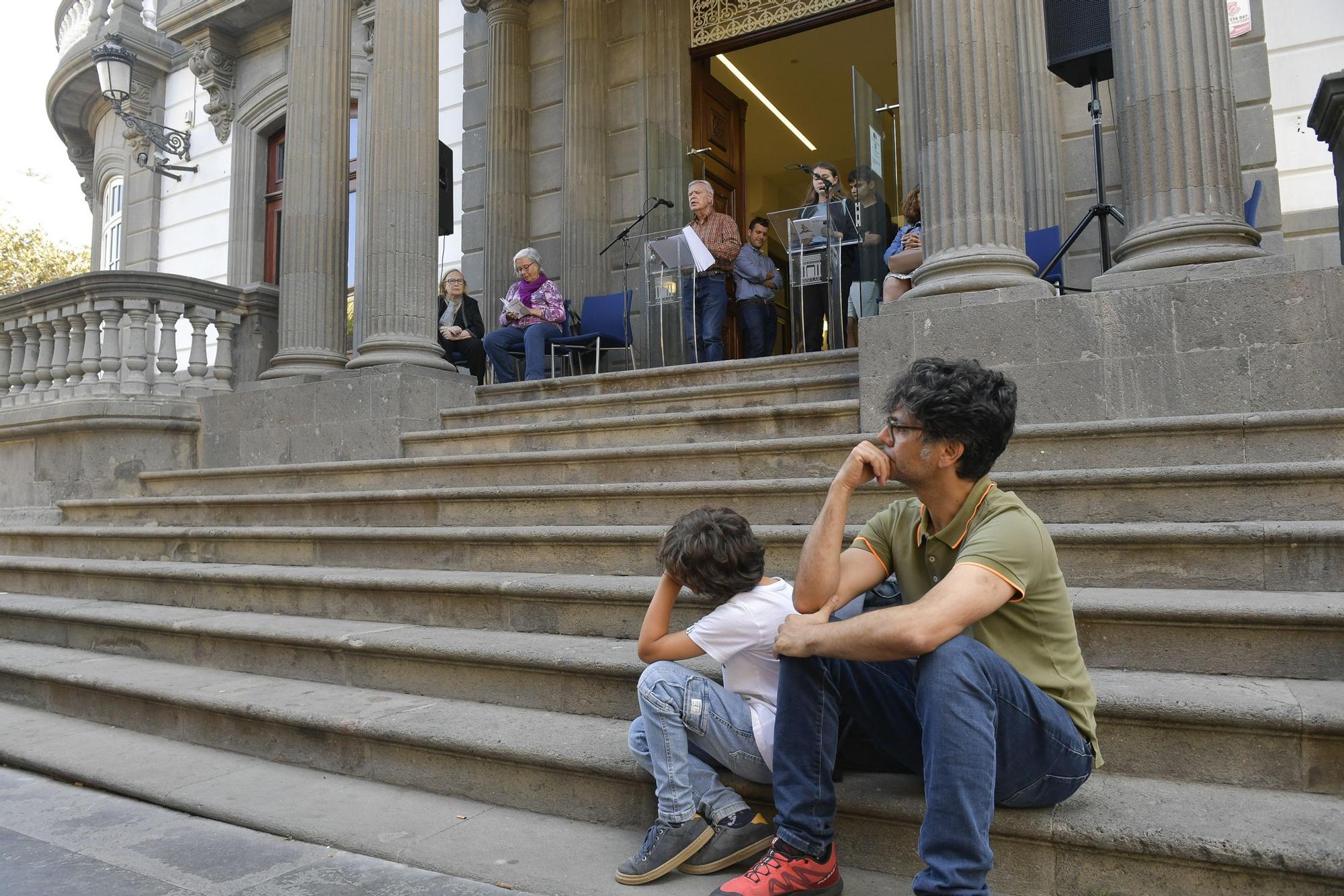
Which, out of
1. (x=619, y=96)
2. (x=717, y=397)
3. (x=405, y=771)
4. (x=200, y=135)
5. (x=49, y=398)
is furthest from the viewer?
(x=200, y=135)

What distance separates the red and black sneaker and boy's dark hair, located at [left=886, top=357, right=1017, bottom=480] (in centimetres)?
102

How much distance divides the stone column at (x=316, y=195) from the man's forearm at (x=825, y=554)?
6.31 meters

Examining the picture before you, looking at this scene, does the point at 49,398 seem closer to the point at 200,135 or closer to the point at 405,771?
the point at 405,771

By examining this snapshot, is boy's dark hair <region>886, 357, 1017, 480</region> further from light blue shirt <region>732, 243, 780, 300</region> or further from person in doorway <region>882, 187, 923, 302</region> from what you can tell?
light blue shirt <region>732, 243, 780, 300</region>

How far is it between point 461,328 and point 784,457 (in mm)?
5011

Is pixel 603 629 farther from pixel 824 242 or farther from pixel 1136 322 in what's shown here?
pixel 824 242

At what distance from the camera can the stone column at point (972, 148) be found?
17.0ft

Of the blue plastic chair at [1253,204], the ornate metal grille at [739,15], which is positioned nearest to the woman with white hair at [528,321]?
the ornate metal grille at [739,15]

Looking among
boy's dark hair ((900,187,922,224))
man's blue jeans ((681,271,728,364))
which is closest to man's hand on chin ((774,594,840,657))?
boy's dark hair ((900,187,922,224))

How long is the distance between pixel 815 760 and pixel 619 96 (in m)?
9.20

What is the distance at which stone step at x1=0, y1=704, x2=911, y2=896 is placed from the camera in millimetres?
2643

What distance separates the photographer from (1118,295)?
185 inches

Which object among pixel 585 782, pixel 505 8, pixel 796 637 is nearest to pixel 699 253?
pixel 505 8

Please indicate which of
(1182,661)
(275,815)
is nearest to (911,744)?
(1182,661)
